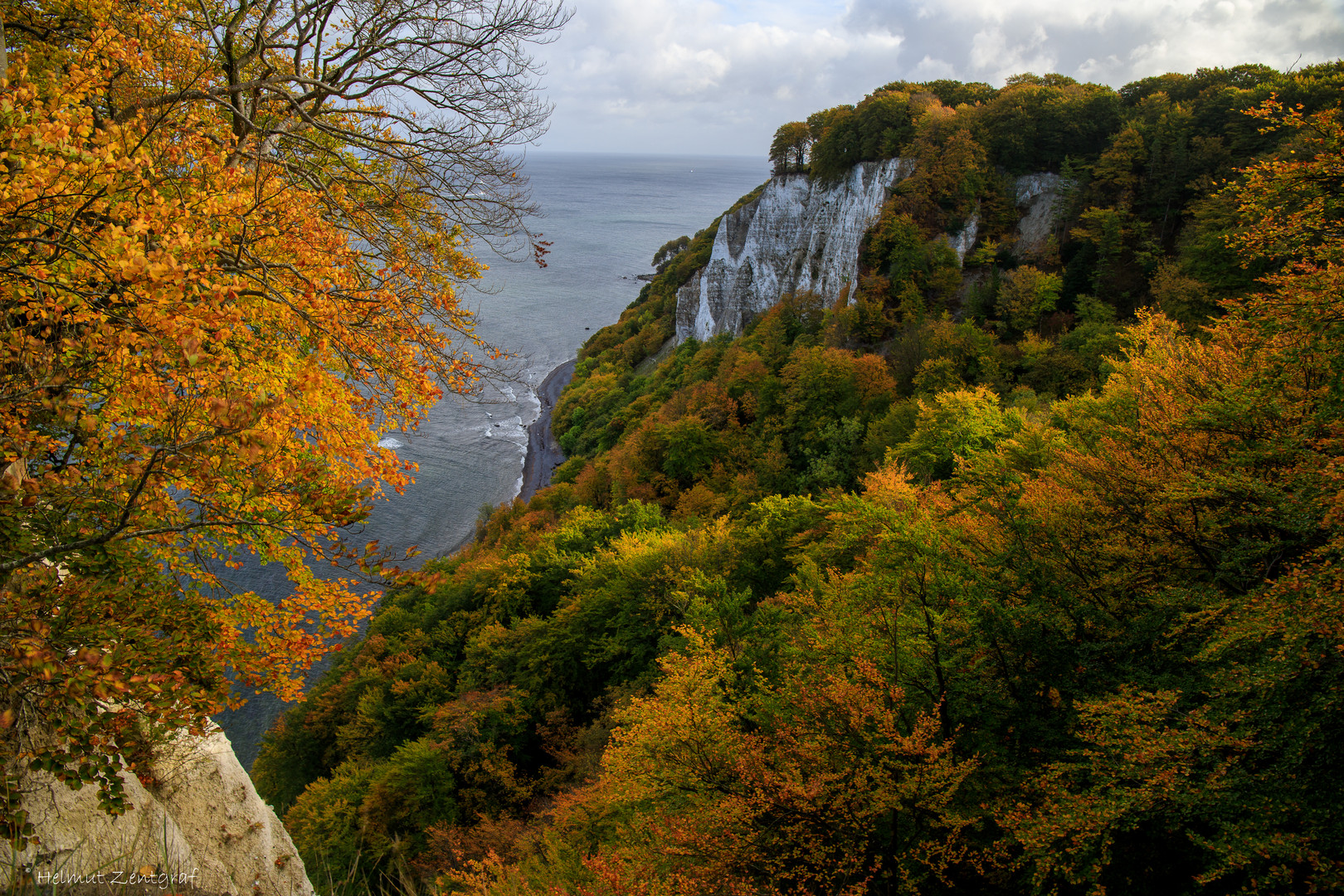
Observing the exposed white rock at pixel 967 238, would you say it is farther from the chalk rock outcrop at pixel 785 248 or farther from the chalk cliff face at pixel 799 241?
the chalk rock outcrop at pixel 785 248

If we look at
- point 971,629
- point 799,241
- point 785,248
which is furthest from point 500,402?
point 971,629

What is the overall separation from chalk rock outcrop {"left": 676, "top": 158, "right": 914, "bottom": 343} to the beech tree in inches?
1489

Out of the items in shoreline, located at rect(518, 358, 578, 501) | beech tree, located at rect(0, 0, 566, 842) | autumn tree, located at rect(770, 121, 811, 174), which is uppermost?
autumn tree, located at rect(770, 121, 811, 174)

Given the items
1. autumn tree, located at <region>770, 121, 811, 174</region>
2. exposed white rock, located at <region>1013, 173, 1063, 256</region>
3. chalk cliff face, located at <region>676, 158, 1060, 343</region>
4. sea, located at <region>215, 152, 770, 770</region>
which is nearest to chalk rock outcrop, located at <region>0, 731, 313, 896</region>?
sea, located at <region>215, 152, 770, 770</region>

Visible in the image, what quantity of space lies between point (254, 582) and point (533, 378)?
126ft

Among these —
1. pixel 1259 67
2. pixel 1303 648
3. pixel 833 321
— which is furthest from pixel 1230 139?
pixel 1303 648

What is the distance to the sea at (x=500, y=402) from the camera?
109 feet

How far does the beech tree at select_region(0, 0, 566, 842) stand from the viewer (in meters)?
4.11

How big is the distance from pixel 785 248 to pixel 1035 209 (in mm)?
19267

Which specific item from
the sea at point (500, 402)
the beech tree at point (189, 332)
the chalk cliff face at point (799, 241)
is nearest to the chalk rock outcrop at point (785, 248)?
the chalk cliff face at point (799, 241)

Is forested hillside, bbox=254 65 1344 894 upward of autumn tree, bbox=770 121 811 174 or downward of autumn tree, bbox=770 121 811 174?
downward

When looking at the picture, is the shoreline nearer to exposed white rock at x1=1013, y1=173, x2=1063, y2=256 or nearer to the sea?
the sea

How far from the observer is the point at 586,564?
2483 centimetres

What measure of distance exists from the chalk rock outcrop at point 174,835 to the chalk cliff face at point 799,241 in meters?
41.4
